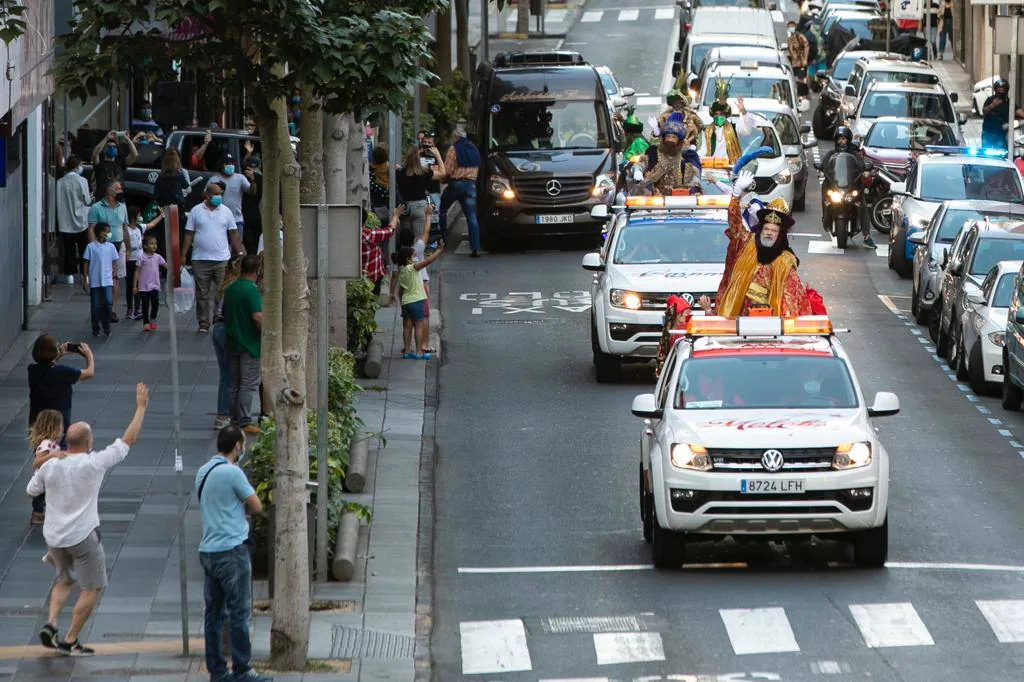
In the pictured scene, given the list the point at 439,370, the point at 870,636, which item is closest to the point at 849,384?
the point at 870,636

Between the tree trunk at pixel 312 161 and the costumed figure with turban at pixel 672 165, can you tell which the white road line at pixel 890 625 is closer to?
the tree trunk at pixel 312 161

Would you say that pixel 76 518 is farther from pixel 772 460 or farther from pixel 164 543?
pixel 772 460

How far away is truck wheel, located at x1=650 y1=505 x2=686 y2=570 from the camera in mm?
15922

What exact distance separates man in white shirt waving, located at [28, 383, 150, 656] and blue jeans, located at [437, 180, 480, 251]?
20799 mm

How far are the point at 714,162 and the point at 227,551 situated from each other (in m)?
20.2

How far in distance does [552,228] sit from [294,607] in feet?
73.2

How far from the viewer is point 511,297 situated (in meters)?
31.2

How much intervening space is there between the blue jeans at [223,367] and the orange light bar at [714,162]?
12.3 meters

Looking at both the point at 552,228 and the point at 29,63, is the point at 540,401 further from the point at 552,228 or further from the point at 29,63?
the point at 552,228

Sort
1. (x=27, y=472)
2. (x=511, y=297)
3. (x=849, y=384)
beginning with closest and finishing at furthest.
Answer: (x=849, y=384), (x=27, y=472), (x=511, y=297)

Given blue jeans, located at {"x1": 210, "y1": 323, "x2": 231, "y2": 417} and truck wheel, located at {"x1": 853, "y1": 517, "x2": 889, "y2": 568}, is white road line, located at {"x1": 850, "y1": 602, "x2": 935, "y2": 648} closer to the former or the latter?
truck wheel, located at {"x1": 853, "y1": 517, "x2": 889, "y2": 568}

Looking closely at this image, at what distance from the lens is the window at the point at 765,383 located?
53.6 feet

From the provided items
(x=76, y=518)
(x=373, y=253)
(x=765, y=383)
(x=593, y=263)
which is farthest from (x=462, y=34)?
(x=76, y=518)

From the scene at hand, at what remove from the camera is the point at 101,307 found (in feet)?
86.8
